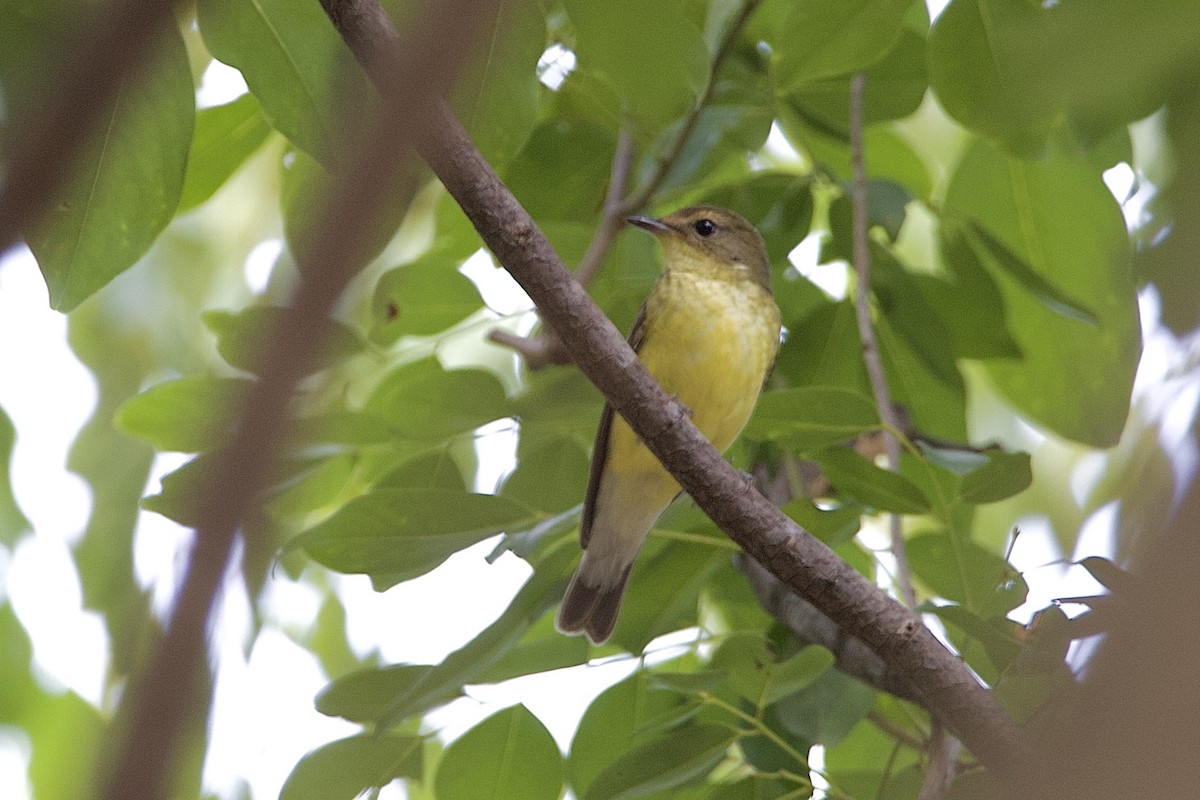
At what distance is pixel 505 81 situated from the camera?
3.45m

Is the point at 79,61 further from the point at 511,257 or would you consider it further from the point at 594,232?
the point at 594,232

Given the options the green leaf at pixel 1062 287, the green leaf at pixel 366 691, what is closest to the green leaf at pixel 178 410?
the green leaf at pixel 366 691

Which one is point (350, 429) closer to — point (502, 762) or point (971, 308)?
point (502, 762)

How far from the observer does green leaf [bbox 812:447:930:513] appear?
12.1ft

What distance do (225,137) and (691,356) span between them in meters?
1.92

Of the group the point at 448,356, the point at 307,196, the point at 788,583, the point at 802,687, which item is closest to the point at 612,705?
the point at 802,687

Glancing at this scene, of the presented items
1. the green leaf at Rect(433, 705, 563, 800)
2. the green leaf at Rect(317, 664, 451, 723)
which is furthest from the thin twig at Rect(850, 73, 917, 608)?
the green leaf at Rect(317, 664, 451, 723)

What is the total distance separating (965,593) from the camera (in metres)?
3.68

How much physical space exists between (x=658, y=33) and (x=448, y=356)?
3.51 metres

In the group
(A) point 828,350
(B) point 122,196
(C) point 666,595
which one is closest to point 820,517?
(C) point 666,595

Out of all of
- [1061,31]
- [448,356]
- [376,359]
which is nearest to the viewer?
[1061,31]

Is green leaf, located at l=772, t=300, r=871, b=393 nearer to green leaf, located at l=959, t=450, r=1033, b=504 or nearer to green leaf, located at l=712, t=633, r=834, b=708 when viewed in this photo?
green leaf, located at l=959, t=450, r=1033, b=504

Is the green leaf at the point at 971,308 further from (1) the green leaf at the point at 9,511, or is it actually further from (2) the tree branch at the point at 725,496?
(1) the green leaf at the point at 9,511

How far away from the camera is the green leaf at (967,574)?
11.4ft
